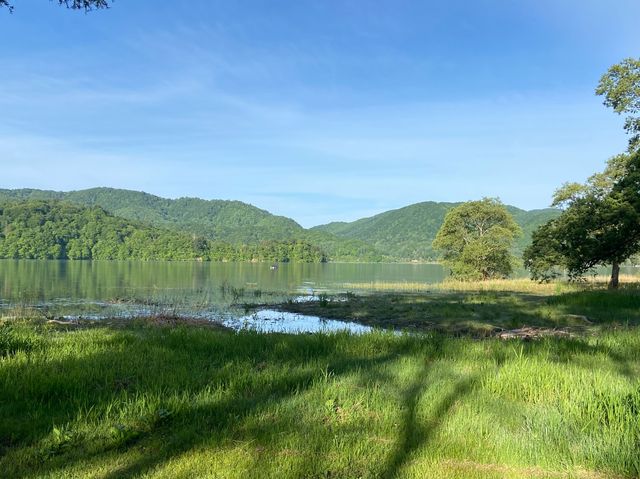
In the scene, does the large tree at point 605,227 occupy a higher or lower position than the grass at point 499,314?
higher

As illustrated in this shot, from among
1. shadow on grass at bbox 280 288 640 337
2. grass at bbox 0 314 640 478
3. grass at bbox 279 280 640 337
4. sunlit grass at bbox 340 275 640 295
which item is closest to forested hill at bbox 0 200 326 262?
sunlit grass at bbox 340 275 640 295

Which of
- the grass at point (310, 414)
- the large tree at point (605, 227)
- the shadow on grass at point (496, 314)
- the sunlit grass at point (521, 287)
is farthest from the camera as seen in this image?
the sunlit grass at point (521, 287)

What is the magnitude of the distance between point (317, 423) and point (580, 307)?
58.0 feet

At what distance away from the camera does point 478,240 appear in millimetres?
58812

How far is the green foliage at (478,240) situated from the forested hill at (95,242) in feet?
376

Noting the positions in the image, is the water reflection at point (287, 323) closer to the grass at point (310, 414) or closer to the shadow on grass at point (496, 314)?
the shadow on grass at point (496, 314)

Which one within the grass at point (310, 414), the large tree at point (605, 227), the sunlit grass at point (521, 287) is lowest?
the sunlit grass at point (521, 287)

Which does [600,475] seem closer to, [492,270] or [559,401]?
→ [559,401]

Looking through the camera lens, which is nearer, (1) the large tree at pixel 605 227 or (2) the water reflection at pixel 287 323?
(2) the water reflection at pixel 287 323

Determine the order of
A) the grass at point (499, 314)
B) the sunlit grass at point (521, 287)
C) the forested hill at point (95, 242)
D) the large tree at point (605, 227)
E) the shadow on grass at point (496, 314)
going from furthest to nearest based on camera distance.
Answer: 1. the forested hill at point (95, 242)
2. the sunlit grass at point (521, 287)
3. the large tree at point (605, 227)
4. the shadow on grass at point (496, 314)
5. the grass at point (499, 314)

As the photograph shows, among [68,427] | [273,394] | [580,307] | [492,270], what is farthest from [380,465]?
Result: [492,270]

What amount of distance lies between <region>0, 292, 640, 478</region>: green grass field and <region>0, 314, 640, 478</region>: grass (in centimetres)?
2

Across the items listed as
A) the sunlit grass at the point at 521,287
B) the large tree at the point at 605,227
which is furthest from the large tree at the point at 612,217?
the sunlit grass at the point at 521,287

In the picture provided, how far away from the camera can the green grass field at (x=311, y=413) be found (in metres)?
3.87
